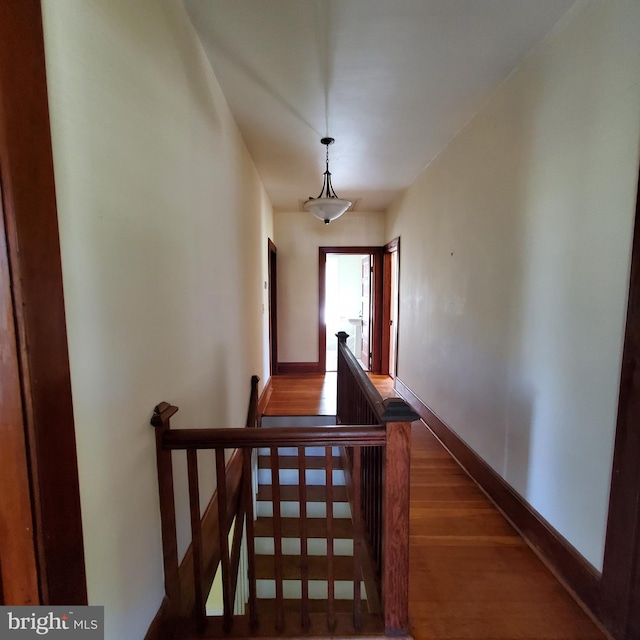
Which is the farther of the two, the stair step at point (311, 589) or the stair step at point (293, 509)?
the stair step at point (293, 509)

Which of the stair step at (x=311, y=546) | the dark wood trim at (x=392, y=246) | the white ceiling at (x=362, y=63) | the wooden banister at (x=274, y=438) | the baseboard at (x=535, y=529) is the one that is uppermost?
the white ceiling at (x=362, y=63)

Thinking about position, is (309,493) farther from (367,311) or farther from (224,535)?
(367,311)

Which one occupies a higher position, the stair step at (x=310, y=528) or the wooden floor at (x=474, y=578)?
the wooden floor at (x=474, y=578)

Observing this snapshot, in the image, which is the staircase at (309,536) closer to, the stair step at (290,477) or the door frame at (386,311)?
the stair step at (290,477)

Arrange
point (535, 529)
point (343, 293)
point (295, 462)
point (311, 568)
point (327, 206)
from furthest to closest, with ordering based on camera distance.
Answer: point (343, 293) → point (295, 462) → point (327, 206) → point (311, 568) → point (535, 529)

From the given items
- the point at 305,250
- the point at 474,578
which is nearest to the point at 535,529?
the point at 474,578

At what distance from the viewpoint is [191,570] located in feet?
5.06

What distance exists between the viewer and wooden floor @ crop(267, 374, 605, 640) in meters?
1.38

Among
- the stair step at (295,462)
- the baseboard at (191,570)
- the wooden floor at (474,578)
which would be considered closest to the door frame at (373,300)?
the stair step at (295,462)

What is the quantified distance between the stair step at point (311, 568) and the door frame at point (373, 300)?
3.04 meters

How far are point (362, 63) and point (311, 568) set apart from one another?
3583 millimetres
